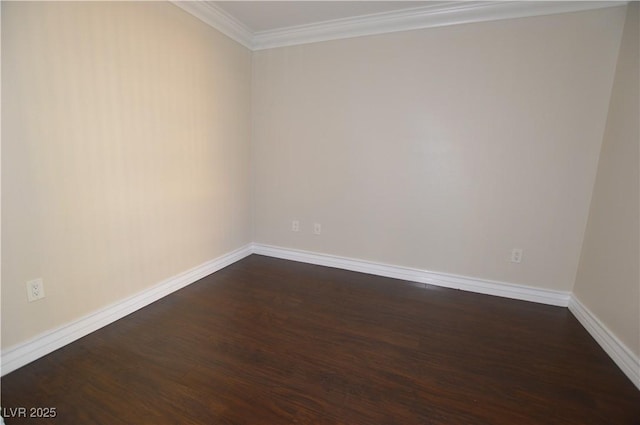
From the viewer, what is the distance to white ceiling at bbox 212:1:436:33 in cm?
242

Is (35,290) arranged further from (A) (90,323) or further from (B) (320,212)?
(B) (320,212)

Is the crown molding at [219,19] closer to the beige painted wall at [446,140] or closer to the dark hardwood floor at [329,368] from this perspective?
the beige painted wall at [446,140]

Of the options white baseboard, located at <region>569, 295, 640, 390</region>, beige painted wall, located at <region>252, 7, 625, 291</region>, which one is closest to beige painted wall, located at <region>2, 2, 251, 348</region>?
beige painted wall, located at <region>252, 7, 625, 291</region>

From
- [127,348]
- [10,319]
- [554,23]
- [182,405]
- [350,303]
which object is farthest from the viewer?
[350,303]

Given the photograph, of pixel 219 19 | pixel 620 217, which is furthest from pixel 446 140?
pixel 219 19

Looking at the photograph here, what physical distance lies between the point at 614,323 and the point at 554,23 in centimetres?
218

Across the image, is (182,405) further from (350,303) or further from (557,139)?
(557,139)

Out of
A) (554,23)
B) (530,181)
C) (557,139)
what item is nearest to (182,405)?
(530,181)

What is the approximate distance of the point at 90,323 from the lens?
1900 millimetres

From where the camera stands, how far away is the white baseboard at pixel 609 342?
1623mm

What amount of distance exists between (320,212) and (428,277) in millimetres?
1275

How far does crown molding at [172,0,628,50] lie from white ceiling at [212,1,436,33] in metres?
0.06

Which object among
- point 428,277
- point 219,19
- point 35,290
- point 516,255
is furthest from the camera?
point 428,277

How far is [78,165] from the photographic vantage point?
1766 millimetres
